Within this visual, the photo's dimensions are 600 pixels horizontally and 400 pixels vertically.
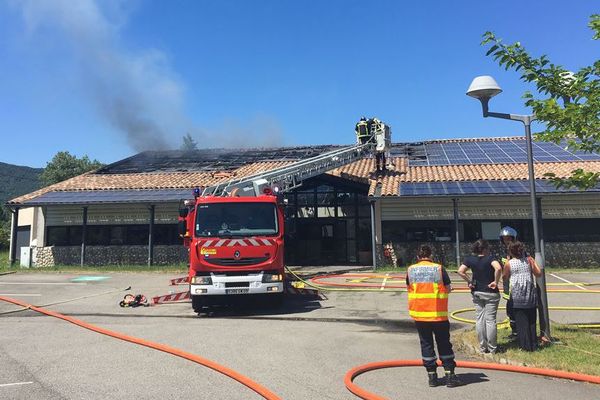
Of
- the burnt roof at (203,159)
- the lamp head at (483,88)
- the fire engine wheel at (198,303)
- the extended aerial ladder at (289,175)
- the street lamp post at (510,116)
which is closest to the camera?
the street lamp post at (510,116)

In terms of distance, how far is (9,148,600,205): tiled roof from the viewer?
1981 centimetres

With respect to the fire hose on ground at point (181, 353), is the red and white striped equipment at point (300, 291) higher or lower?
higher

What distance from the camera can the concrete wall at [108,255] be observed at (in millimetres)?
21203

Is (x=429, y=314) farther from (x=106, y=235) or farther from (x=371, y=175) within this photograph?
(x=106, y=235)

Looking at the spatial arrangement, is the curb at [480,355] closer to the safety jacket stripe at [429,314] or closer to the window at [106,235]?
the safety jacket stripe at [429,314]

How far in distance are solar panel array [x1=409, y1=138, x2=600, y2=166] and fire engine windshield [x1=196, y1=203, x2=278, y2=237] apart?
48.1 ft

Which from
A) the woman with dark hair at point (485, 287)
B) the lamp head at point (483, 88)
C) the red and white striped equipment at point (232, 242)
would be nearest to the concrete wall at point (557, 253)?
the red and white striped equipment at point (232, 242)

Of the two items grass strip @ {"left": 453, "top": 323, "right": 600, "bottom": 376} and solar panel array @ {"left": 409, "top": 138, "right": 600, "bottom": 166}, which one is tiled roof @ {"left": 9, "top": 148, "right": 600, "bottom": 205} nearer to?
solar panel array @ {"left": 409, "top": 138, "right": 600, "bottom": 166}

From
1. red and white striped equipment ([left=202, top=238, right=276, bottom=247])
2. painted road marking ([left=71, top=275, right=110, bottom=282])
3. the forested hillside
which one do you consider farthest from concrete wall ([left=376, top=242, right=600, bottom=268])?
the forested hillside

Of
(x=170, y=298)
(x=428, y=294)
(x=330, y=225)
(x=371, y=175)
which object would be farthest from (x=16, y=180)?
(x=428, y=294)

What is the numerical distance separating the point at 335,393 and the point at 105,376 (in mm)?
2804

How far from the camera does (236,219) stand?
34.2 feet

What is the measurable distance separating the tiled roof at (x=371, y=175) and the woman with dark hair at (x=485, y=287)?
11447mm

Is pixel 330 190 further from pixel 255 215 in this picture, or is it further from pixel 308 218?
pixel 255 215
